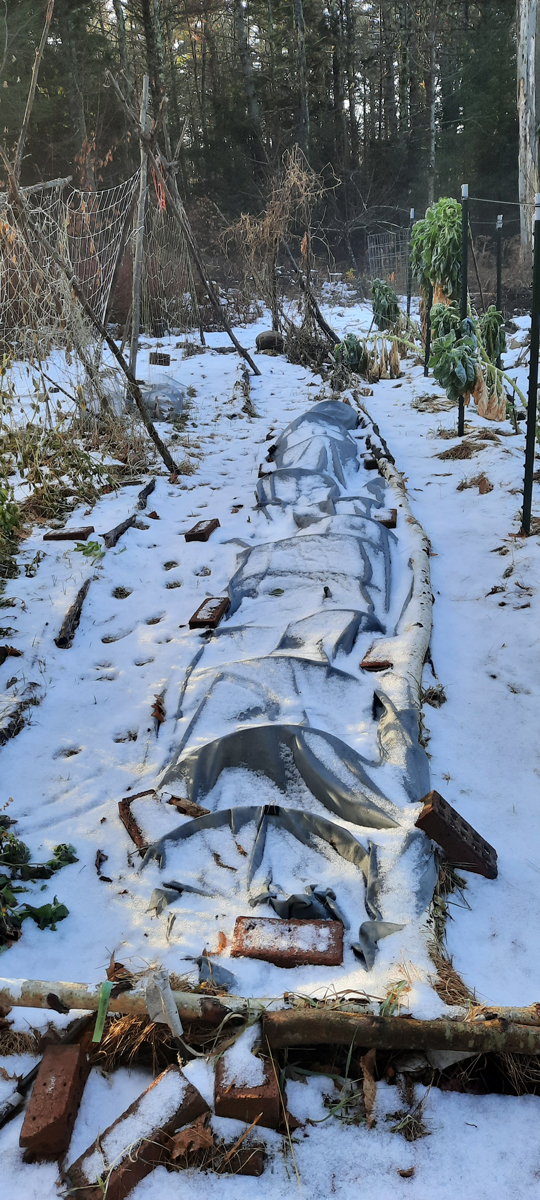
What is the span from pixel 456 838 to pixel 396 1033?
1.94 feet

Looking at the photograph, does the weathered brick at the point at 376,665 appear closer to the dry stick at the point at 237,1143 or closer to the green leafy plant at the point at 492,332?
the dry stick at the point at 237,1143

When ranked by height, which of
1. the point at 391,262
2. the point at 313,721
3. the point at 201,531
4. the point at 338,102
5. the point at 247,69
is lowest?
the point at 313,721

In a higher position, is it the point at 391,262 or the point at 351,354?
the point at 391,262

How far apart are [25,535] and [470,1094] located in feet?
12.3

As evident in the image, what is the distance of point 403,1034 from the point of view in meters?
1.48

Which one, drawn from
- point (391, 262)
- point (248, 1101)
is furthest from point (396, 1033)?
point (391, 262)

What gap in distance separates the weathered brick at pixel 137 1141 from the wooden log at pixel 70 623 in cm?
219

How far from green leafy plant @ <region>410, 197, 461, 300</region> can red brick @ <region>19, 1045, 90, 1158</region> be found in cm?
672

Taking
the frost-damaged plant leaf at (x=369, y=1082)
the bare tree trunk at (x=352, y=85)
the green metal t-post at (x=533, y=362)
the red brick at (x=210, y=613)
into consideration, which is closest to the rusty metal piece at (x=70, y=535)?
the red brick at (x=210, y=613)

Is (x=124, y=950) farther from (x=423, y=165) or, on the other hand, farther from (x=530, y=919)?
(x=423, y=165)

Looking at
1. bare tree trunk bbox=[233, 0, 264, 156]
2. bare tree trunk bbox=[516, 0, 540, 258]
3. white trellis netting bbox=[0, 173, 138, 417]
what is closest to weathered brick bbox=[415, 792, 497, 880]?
white trellis netting bbox=[0, 173, 138, 417]

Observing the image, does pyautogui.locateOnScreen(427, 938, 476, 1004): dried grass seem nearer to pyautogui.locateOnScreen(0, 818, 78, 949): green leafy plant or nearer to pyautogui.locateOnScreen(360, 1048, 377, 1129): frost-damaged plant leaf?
pyautogui.locateOnScreen(360, 1048, 377, 1129): frost-damaged plant leaf

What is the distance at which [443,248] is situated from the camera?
21.1 feet

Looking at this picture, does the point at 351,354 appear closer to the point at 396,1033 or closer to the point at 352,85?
the point at 396,1033
